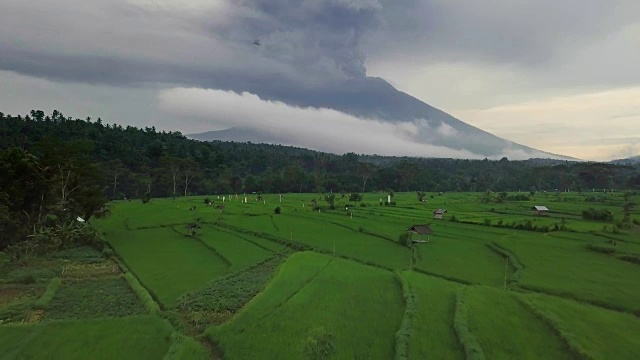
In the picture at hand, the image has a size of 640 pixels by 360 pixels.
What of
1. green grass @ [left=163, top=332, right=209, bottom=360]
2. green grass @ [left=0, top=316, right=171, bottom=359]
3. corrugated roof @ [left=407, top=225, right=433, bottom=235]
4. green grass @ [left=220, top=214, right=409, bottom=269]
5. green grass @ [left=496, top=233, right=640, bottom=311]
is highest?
corrugated roof @ [left=407, top=225, right=433, bottom=235]

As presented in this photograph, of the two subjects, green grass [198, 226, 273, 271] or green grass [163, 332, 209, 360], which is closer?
green grass [163, 332, 209, 360]

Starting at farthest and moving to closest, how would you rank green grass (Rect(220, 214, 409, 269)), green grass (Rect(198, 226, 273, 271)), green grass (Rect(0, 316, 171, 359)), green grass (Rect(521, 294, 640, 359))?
1. green grass (Rect(220, 214, 409, 269))
2. green grass (Rect(198, 226, 273, 271))
3. green grass (Rect(0, 316, 171, 359))
4. green grass (Rect(521, 294, 640, 359))

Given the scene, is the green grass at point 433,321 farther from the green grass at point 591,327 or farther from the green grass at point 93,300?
the green grass at point 93,300

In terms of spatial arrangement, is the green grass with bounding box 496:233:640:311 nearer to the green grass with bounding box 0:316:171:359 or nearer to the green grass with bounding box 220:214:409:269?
the green grass with bounding box 220:214:409:269

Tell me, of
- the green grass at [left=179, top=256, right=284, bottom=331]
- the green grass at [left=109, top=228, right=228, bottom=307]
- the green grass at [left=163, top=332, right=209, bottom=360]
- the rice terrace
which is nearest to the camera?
the green grass at [left=163, top=332, right=209, bottom=360]

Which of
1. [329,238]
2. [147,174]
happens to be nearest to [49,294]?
[329,238]

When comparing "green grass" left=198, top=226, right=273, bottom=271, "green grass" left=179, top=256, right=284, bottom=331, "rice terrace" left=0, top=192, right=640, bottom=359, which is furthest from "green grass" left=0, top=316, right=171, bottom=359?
"green grass" left=198, top=226, right=273, bottom=271
